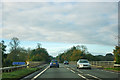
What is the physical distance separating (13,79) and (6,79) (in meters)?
0.52

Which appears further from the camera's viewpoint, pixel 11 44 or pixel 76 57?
pixel 76 57

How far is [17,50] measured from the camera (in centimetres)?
8731

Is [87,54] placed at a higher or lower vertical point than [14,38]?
lower

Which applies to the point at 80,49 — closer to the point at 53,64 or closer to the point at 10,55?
the point at 10,55

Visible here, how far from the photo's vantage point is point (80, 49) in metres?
113

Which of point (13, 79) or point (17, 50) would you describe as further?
point (17, 50)

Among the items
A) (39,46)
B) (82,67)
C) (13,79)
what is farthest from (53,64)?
(39,46)

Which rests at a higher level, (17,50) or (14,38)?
(14,38)

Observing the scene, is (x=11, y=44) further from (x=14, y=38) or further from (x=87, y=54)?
(x=87, y=54)

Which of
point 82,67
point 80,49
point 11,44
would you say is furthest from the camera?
point 80,49

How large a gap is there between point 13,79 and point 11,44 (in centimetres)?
7793

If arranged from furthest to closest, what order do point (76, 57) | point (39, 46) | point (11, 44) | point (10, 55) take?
point (39, 46) < point (76, 57) < point (11, 44) < point (10, 55)

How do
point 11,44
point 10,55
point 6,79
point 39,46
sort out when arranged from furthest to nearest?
point 39,46
point 11,44
point 10,55
point 6,79

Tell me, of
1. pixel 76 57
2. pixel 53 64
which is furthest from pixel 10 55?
pixel 53 64
